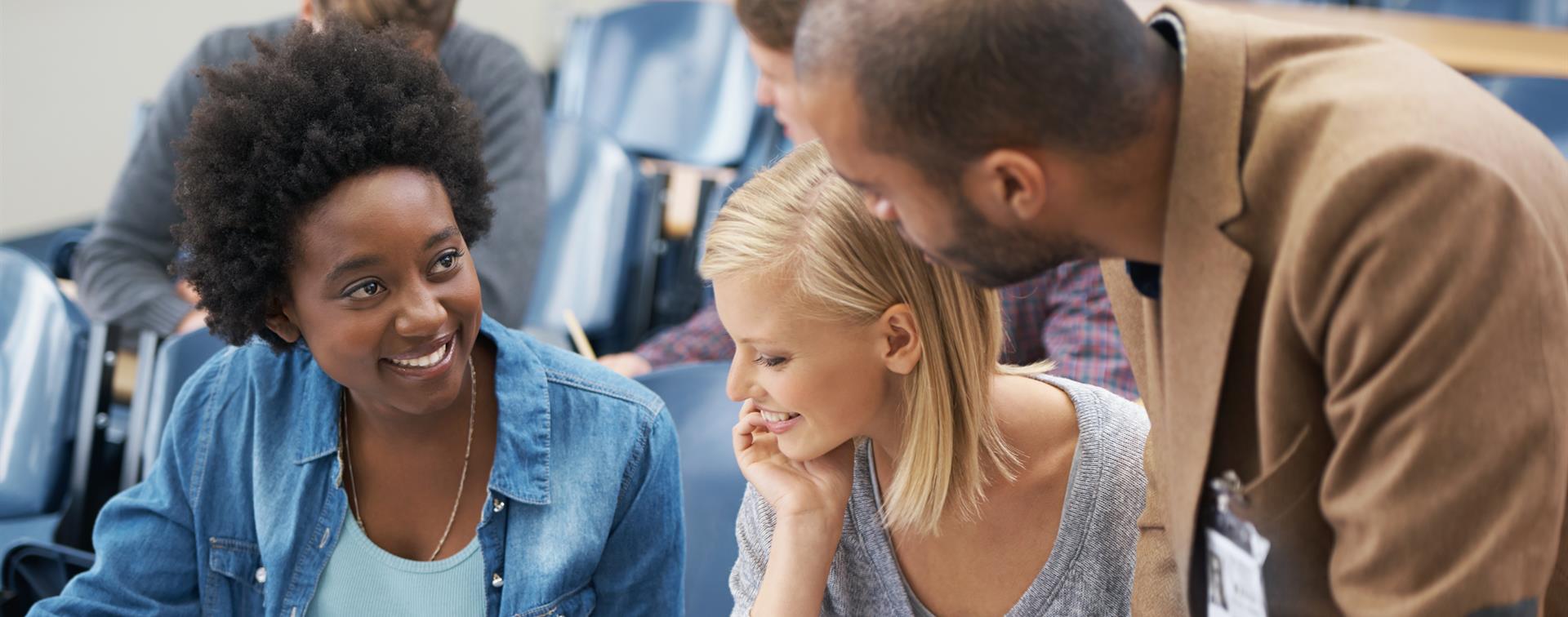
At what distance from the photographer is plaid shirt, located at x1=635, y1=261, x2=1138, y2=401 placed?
6.82ft

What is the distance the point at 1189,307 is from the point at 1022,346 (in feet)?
4.67

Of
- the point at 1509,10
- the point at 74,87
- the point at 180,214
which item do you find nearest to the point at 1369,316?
the point at 180,214

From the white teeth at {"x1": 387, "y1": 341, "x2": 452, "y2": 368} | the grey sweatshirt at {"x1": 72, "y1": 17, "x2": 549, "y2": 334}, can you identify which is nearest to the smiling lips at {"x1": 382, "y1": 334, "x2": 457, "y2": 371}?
the white teeth at {"x1": 387, "y1": 341, "x2": 452, "y2": 368}

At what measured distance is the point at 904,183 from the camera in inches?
33.2

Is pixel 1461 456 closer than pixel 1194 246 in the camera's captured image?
Yes

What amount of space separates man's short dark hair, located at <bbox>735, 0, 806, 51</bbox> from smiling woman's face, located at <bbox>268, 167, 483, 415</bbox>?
19.9 inches

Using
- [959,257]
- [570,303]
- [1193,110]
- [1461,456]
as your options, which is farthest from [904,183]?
[570,303]

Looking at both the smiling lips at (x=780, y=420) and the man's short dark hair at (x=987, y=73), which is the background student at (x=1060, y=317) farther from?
the man's short dark hair at (x=987, y=73)

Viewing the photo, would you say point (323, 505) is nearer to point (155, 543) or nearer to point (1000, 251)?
point (155, 543)

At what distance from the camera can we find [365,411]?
4.87ft

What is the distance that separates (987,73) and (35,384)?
69.8 inches

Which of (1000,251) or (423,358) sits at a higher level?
(1000,251)

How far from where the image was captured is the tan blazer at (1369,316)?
0.70m

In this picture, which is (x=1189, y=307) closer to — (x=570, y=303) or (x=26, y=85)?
(x=570, y=303)
